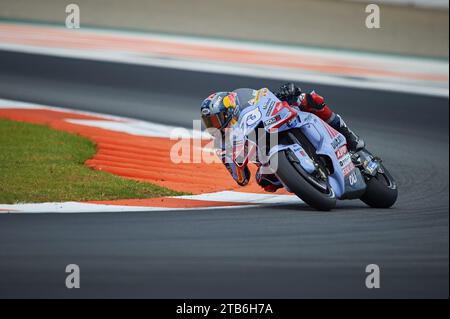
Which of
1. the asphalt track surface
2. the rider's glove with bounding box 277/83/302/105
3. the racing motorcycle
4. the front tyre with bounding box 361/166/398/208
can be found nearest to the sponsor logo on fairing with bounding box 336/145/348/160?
the racing motorcycle

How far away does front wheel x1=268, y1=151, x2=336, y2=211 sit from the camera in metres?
8.52

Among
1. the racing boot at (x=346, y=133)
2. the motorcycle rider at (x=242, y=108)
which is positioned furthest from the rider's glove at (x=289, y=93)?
the racing boot at (x=346, y=133)

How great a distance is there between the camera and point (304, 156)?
8.70m

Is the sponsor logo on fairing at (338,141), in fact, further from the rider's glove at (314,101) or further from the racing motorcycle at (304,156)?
the rider's glove at (314,101)

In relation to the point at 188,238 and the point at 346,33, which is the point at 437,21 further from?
the point at 188,238

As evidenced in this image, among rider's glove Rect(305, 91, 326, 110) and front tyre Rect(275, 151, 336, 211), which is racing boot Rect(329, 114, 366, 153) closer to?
rider's glove Rect(305, 91, 326, 110)

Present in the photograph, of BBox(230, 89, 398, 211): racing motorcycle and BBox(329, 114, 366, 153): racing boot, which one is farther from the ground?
BBox(329, 114, 366, 153): racing boot

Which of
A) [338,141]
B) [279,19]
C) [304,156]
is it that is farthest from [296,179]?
[279,19]

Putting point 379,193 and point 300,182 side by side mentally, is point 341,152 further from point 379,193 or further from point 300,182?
point 300,182

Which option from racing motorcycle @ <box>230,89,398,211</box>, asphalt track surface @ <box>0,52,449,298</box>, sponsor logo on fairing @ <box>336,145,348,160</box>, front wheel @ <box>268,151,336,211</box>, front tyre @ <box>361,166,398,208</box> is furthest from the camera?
front tyre @ <box>361,166,398,208</box>

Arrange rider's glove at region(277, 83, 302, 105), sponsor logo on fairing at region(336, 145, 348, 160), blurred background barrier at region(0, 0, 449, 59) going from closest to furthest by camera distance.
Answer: sponsor logo on fairing at region(336, 145, 348, 160) → rider's glove at region(277, 83, 302, 105) → blurred background barrier at region(0, 0, 449, 59)

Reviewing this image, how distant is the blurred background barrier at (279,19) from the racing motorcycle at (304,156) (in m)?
12.6
